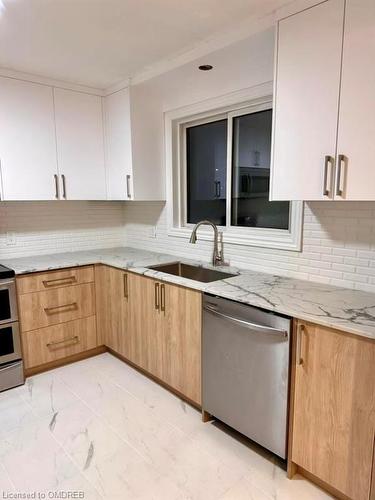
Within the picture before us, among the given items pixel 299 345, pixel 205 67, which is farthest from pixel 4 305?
pixel 205 67

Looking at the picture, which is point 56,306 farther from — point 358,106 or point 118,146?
point 358,106

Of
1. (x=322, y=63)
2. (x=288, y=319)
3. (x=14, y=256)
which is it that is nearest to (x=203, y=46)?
(x=322, y=63)

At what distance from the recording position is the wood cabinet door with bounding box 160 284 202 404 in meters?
2.12

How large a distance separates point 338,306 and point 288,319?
0.88 ft

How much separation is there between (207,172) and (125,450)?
216 cm

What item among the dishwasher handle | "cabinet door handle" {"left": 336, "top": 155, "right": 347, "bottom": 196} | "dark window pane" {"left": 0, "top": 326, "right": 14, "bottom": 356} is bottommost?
"dark window pane" {"left": 0, "top": 326, "right": 14, "bottom": 356}

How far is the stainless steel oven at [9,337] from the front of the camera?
244cm

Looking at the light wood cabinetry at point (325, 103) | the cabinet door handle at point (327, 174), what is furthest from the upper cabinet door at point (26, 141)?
the cabinet door handle at point (327, 174)

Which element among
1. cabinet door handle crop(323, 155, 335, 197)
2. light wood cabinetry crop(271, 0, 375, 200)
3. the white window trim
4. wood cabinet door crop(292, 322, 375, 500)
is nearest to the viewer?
wood cabinet door crop(292, 322, 375, 500)

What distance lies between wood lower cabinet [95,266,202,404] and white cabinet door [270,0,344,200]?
881mm

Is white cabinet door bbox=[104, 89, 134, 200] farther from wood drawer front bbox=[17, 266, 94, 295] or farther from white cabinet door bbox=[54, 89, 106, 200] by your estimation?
wood drawer front bbox=[17, 266, 94, 295]

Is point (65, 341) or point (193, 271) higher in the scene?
point (193, 271)

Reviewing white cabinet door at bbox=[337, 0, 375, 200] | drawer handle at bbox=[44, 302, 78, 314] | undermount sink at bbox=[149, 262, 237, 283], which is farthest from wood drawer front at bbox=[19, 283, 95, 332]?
white cabinet door at bbox=[337, 0, 375, 200]

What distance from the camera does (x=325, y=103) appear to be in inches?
63.7
